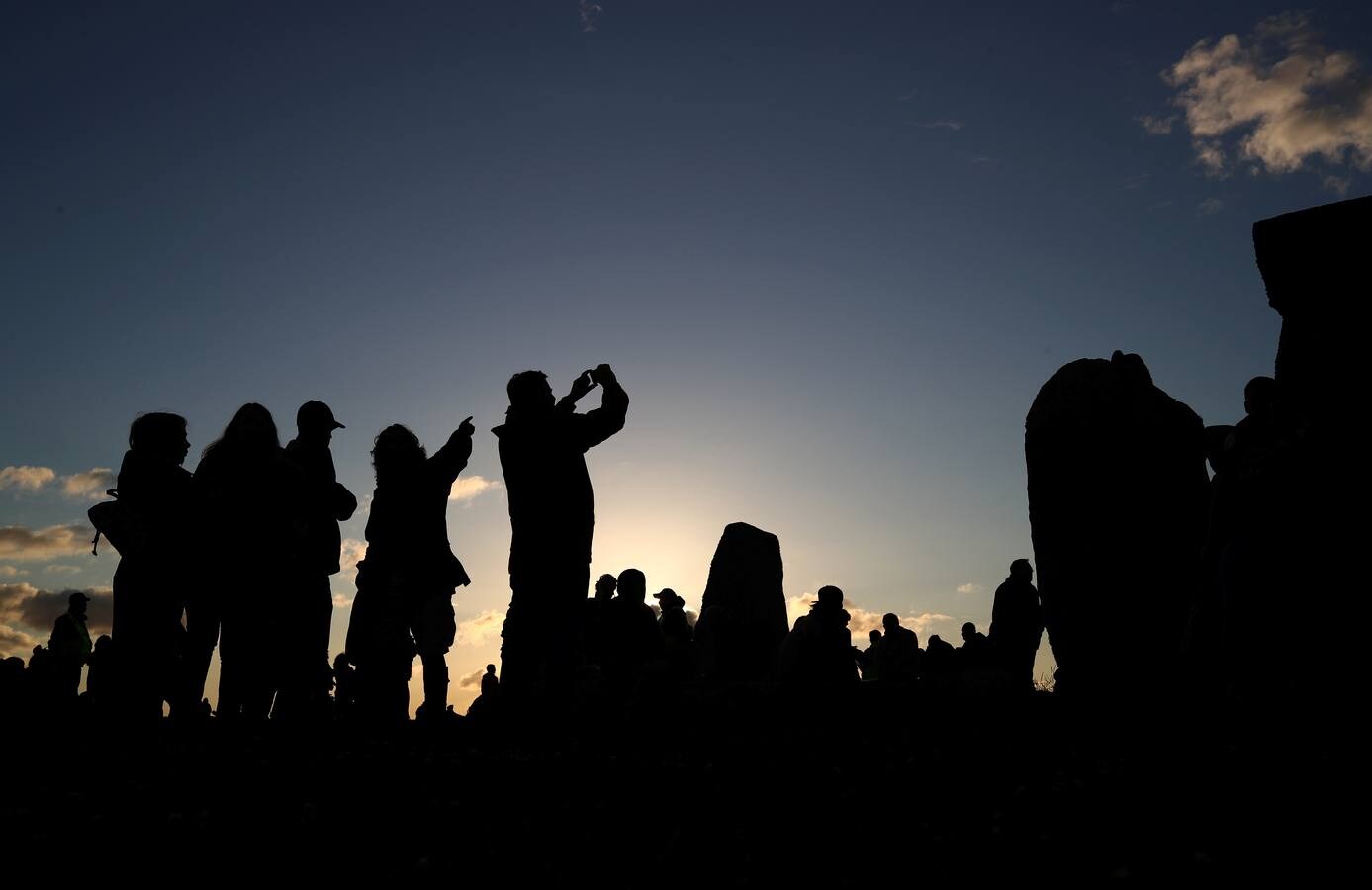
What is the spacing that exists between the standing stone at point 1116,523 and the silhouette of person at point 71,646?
45.9 feet

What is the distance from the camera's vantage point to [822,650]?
1144cm

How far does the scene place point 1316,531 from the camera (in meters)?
6.31

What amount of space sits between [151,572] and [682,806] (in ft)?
14.3

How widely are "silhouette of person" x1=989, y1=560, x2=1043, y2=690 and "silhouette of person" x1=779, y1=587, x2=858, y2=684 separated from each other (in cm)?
422

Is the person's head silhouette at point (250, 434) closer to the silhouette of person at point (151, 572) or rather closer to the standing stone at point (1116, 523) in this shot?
the silhouette of person at point (151, 572)

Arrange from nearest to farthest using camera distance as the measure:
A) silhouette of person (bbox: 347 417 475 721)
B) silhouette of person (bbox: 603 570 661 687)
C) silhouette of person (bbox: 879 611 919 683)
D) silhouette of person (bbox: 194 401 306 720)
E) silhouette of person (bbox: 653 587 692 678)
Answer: silhouette of person (bbox: 194 401 306 720) < silhouette of person (bbox: 347 417 475 721) < silhouette of person (bbox: 603 570 661 687) < silhouette of person (bbox: 653 587 692 678) < silhouette of person (bbox: 879 611 919 683)

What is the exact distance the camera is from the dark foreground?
3.85 meters

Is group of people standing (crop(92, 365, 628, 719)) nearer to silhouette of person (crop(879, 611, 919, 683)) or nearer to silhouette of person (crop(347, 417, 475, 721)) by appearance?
silhouette of person (crop(347, 417, 475, 721))

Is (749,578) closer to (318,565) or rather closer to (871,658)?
(871,658)

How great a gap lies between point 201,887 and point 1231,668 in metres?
6.36

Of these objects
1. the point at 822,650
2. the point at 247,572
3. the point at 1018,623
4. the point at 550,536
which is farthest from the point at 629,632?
the point at 1018,623

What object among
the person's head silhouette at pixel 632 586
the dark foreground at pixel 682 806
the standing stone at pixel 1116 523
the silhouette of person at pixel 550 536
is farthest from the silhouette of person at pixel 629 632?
the standing stone at pixel 1116 523

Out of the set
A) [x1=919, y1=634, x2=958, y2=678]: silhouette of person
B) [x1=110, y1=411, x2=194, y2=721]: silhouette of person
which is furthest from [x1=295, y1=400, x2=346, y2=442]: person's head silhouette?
[x1=919, y1=634, x2=958, y2=678]: silhouette of person

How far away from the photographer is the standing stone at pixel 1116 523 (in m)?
11.2
